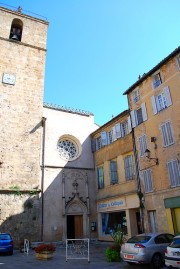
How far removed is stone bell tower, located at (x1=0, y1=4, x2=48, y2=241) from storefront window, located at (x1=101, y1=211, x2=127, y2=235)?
5.60 m

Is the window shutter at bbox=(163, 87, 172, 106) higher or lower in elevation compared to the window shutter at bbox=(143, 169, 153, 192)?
higher

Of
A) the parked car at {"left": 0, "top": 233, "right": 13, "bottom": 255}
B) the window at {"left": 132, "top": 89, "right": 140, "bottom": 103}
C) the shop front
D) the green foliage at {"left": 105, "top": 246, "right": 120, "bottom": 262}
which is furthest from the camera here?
the window at {"left": 132, "top": 89, "right": 140, "bottom": 103}

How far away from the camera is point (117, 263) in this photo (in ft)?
36.0

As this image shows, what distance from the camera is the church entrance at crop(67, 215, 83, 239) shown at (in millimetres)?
21330

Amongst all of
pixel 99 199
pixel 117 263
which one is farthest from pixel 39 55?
pixel 117 263

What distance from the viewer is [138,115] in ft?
61.4

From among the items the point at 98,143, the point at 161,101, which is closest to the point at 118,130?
the point at 98,143

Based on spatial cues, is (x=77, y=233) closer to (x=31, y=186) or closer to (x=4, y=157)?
(x=31, y=186)

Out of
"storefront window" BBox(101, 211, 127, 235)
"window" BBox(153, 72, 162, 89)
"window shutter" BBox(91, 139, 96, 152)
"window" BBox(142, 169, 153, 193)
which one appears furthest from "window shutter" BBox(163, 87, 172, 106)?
"window shutter" BBox(91, 139, 96, 152)

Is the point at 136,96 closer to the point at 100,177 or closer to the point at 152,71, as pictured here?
the point at 152,71

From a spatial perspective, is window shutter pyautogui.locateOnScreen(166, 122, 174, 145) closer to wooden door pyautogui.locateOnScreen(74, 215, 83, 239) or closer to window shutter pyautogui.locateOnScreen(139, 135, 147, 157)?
window shutter pyautogui.locateOnScreen(139, 135, 147, 157)

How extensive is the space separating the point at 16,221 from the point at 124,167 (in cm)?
913

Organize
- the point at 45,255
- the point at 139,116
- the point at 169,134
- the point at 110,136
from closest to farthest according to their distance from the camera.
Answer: the point at 45,255
the point at 169,134
the point at 139,116
the point at 110,136

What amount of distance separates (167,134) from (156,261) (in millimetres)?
7903
